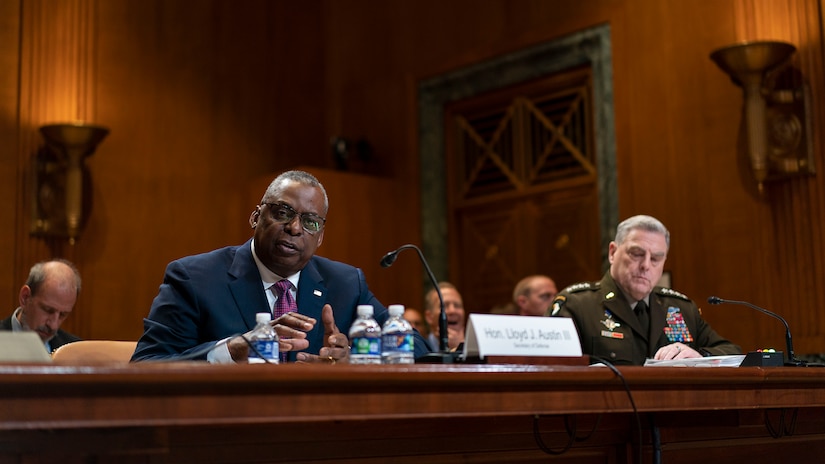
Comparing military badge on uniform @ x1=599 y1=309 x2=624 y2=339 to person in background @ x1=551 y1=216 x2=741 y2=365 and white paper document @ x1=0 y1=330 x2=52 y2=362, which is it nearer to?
person in background @ x1=551 y1=216 x2=741 y2=365

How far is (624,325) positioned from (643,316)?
121mm

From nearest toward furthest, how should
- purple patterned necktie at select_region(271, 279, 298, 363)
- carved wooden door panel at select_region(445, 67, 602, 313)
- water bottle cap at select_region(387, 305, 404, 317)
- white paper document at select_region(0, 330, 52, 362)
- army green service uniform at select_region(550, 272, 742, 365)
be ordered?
white paper document at select_region(0, 330, 52, 362) < water bottle cap at select_region(387, 305, 404, 317) < purple patterned necktie at select_region(271, 279, 298, 363) < army green service uniform at select_region(550, 272, 742, 365) < carved wooden door panel at select_region(445, 67, 602, 313)

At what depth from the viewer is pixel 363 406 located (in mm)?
2094

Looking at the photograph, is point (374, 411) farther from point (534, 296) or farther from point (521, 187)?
point (521, 187)

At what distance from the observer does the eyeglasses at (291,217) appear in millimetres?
3402

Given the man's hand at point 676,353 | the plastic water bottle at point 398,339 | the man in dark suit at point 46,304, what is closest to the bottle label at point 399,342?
the plastic water bottle at point 398,339

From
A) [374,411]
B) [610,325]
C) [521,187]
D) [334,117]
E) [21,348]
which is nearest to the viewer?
[21,348]

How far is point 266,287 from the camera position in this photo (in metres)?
Answer: 3.52

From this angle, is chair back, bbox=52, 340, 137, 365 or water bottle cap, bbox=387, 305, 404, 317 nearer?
water bottle cap, bbox=387, 305, 404, 317

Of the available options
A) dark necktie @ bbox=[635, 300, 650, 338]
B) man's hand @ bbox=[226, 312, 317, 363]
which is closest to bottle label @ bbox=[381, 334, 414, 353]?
man's hand @ bbox=[226, 312, 317, 363]

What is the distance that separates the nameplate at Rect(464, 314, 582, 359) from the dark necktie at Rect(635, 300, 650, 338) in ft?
6.14

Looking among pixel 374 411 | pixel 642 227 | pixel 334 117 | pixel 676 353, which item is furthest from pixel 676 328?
pixel 334 117

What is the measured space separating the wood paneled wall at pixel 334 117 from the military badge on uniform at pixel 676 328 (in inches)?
62.4

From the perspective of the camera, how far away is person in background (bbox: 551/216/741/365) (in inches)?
172
